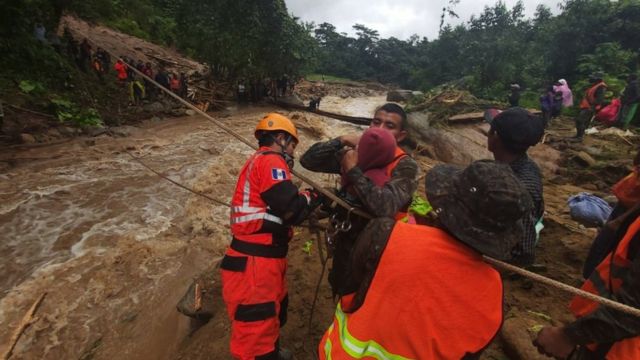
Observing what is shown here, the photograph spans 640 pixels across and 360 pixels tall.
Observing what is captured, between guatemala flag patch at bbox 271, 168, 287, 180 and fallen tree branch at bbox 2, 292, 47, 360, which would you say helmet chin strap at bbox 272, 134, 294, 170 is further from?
fallen tree branch at bbox 2, 292, 47, 360

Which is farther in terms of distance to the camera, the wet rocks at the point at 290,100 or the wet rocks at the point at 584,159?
the wet rocks at the point at 290,100

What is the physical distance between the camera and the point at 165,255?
5387 mm

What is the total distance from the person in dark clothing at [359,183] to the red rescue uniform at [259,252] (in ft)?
1.06

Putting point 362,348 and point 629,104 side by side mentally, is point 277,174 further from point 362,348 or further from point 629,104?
point 629,104

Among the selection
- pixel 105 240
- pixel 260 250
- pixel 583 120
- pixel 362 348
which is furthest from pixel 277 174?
pixel 583 120

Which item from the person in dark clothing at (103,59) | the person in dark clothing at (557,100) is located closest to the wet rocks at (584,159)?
the person in dark clothing at (557,100)

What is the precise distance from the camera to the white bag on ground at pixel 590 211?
3.97 metres

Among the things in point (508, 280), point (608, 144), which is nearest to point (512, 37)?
point (608, 144)

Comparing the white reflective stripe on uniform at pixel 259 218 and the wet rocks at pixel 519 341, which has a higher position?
the white reflective stripe on uniform at pixel 259 218

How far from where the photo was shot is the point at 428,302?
3.79 ft

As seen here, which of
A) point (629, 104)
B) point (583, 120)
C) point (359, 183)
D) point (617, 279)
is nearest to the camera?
point (617, 279)

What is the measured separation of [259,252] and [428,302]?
4.72ft

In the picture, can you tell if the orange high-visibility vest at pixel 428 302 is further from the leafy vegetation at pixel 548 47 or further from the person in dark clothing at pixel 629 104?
the leafy vegetation at pixel 548 47

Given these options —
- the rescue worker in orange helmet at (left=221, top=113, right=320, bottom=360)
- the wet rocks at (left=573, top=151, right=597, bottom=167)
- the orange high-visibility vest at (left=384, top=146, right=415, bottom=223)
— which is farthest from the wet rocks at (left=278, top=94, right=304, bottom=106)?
the orange high-visibility vest at (left=384, top=146, right=415, bottom=223)
